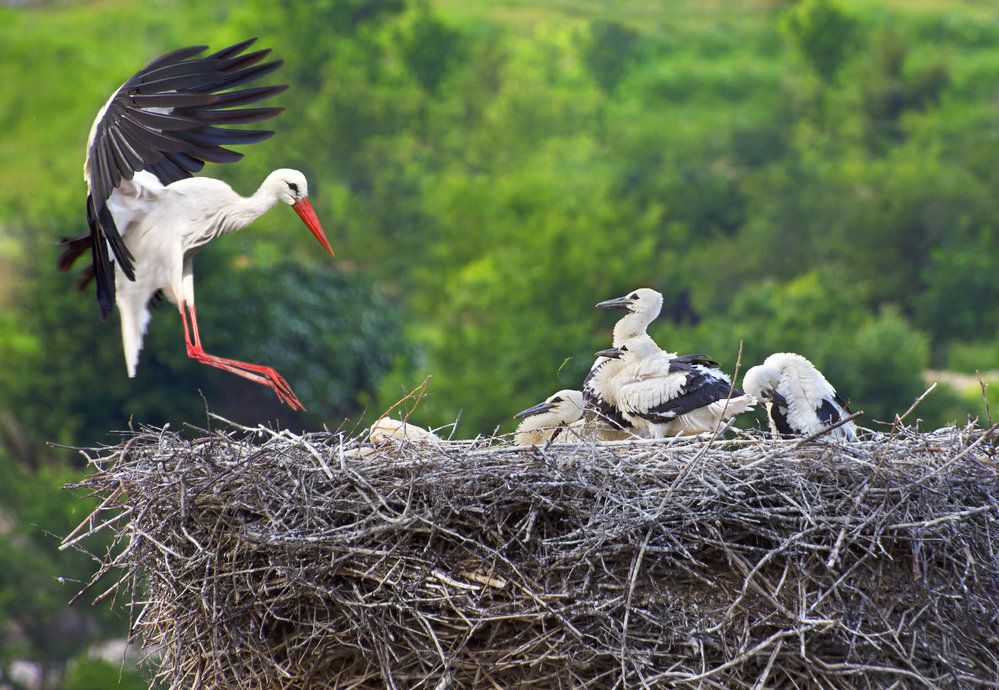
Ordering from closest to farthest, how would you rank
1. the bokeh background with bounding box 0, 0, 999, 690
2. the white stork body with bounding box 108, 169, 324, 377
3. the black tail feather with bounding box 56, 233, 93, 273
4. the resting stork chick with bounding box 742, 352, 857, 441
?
the resting stork chick with bounding box 742, 352, 857, 441 < the white stork body with bounding box 108, 169, 324, 377 < the black tail feather with bounding box 56, 233, 93, 273 < the bokeh background with bounding box 0, 0, 999, 690

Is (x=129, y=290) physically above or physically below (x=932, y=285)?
above

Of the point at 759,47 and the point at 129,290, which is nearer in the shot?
the point at 129,290

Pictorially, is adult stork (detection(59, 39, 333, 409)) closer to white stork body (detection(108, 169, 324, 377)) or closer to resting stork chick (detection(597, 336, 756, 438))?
white stork body (detection(108, 169, 324, 377))

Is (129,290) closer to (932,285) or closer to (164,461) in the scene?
(164,461)

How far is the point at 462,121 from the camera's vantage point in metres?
47.7

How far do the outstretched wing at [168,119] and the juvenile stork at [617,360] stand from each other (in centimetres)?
176

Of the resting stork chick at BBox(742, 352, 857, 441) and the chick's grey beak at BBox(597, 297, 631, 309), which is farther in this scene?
the chick's grey beak at BBox(597, 297, 631, 309)

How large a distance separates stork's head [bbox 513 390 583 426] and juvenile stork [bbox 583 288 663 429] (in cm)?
5

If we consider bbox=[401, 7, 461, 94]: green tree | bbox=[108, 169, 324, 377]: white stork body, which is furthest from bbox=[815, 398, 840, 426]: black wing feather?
bbox=[401, 7, 461, 94]: green tree

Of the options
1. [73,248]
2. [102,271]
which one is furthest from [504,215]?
[102,271]

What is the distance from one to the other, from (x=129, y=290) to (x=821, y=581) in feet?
11.9

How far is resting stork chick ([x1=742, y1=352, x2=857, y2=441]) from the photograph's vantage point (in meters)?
6.43

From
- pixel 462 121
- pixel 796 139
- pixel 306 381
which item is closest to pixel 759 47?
pixel 796 139

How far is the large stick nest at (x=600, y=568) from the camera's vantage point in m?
5.21
